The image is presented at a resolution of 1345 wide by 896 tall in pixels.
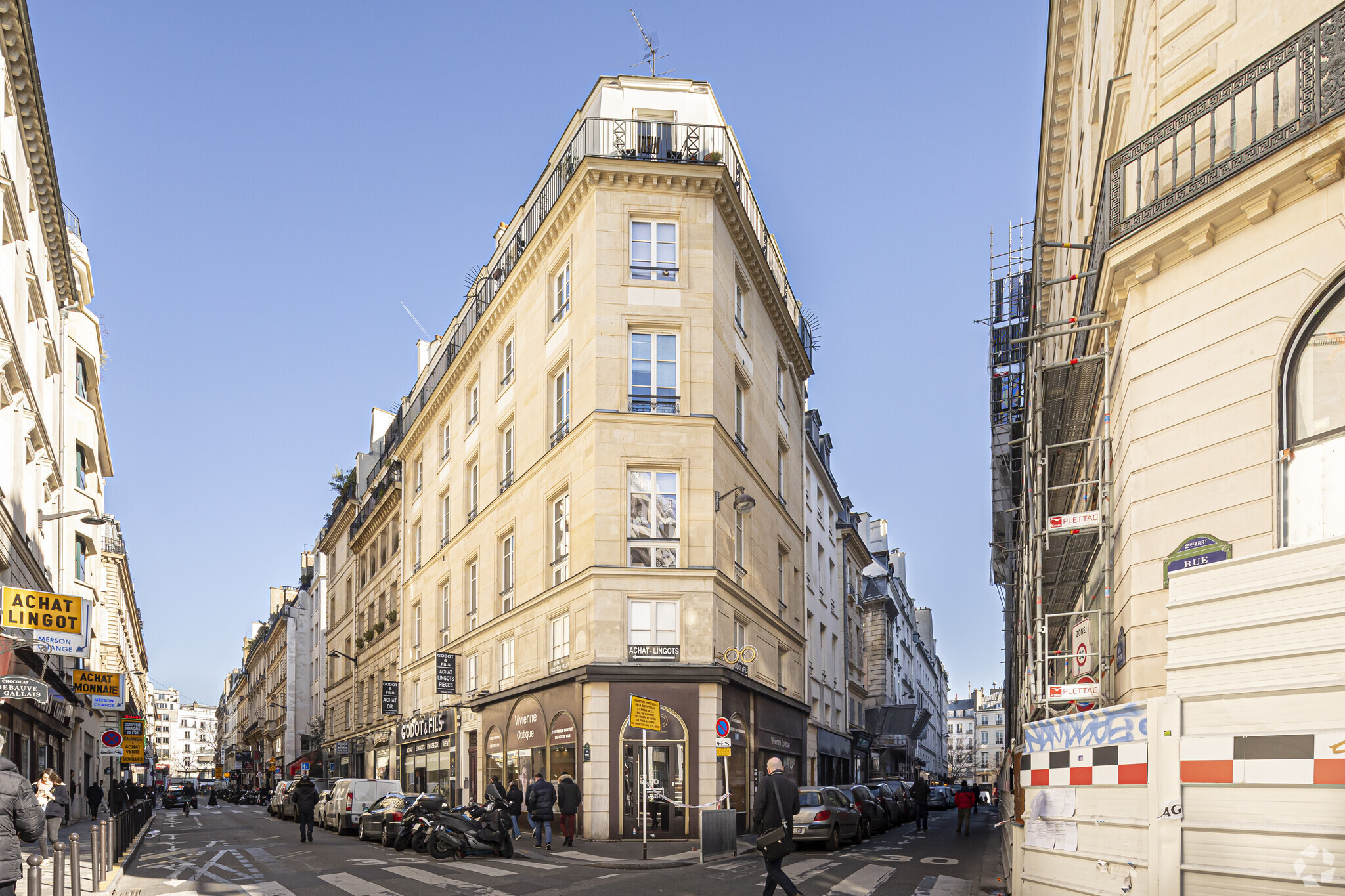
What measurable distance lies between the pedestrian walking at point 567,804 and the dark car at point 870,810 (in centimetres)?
682

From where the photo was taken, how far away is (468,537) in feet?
117

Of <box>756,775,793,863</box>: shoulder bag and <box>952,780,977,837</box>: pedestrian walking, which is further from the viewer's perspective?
<box>952,780,977,837</box>: pedestrian walking

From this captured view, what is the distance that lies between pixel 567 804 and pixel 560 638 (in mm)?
5296

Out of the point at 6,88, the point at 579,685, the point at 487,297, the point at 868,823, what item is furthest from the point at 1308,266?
the point at 487,297

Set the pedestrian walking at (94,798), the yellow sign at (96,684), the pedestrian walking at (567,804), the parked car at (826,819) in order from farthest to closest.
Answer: the pedestrian walking at (94,798), the yellow sign at (96,684), the pedestrian walking at (567,804), the parked car at (826,819)

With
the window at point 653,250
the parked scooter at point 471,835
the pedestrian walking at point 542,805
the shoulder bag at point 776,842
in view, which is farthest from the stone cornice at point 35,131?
the shoulder bag at point 776,842

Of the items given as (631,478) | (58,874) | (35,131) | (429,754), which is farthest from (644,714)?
(429,754)

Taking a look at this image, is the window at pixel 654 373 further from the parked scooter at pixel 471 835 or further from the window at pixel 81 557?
the window at pixel 81 557

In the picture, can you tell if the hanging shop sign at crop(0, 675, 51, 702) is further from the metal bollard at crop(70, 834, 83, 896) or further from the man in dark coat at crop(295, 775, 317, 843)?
the man in dark coat at crop(295, 775, 317, 843)

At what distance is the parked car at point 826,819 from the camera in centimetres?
2227

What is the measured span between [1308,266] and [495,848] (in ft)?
52.1

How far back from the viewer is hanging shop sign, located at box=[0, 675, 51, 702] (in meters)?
15.3

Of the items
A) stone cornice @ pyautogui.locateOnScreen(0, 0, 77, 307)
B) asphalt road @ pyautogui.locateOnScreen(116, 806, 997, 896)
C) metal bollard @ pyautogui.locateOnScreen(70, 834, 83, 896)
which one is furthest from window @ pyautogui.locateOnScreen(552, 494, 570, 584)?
metal bollard @ pyautogui.locateOnScreen(70, 834, 83, 896)

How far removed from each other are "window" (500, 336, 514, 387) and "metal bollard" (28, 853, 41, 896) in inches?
934
